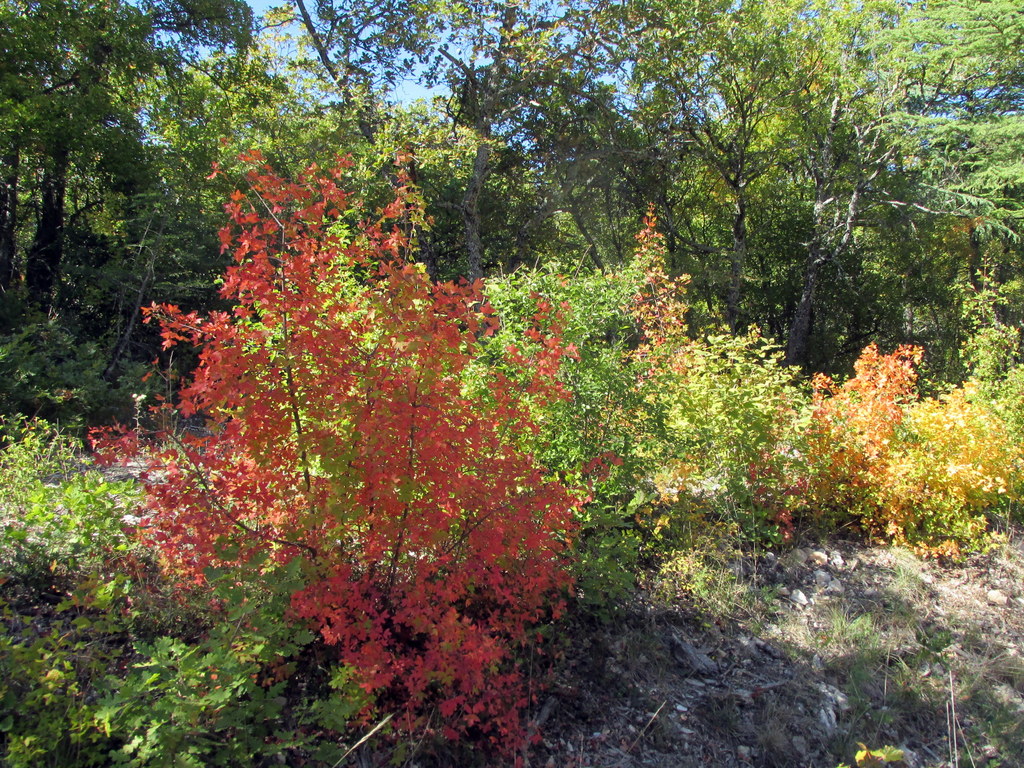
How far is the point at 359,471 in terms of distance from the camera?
2.62 meters

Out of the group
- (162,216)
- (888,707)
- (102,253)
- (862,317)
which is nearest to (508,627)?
(888,707)

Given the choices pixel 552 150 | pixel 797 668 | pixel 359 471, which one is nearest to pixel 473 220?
pixel 552 150

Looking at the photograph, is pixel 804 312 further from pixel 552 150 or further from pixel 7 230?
pixel 7 230

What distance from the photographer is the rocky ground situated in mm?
3238

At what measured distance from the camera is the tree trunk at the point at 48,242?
9250mm

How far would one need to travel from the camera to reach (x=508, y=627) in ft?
9.89

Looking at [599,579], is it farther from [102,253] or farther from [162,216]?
[102,253]

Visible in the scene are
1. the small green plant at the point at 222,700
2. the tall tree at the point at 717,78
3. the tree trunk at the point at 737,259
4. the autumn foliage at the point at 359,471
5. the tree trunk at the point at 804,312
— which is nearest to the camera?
the small green plant at the point at 222,700

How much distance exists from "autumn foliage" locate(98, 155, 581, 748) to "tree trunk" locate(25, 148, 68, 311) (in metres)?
8.45

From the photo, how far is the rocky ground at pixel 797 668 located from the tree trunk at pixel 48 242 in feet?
30.8

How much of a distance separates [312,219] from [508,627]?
1996mm

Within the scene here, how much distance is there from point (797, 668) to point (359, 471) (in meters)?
2.90

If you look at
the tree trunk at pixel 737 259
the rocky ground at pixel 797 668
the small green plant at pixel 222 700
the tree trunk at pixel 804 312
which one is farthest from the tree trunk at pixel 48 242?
the tree trunk at pixel 804 312

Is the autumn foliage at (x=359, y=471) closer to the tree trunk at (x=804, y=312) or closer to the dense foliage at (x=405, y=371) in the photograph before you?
the dense foliage at (x=405, y=371)
